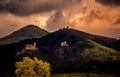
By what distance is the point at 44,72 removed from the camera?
114125 mm

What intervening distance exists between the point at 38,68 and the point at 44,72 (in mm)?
3158

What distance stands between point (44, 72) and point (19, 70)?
35.7 feet

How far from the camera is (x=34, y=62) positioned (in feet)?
373

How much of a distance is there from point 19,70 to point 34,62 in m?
7.40

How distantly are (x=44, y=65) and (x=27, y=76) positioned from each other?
9.99m

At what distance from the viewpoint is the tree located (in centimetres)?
10925

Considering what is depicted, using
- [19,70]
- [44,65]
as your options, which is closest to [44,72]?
[44,65]

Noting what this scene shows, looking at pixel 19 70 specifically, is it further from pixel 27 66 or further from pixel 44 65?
pixel 44 65

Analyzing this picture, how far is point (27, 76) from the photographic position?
10869 cm

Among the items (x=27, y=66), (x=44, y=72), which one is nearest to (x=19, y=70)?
(x=27, y=66)

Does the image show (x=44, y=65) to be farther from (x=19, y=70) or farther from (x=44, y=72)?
(x=19, y=70)

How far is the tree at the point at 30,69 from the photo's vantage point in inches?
4301

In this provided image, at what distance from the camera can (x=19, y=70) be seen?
11012cm

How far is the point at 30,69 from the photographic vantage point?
10969cm
